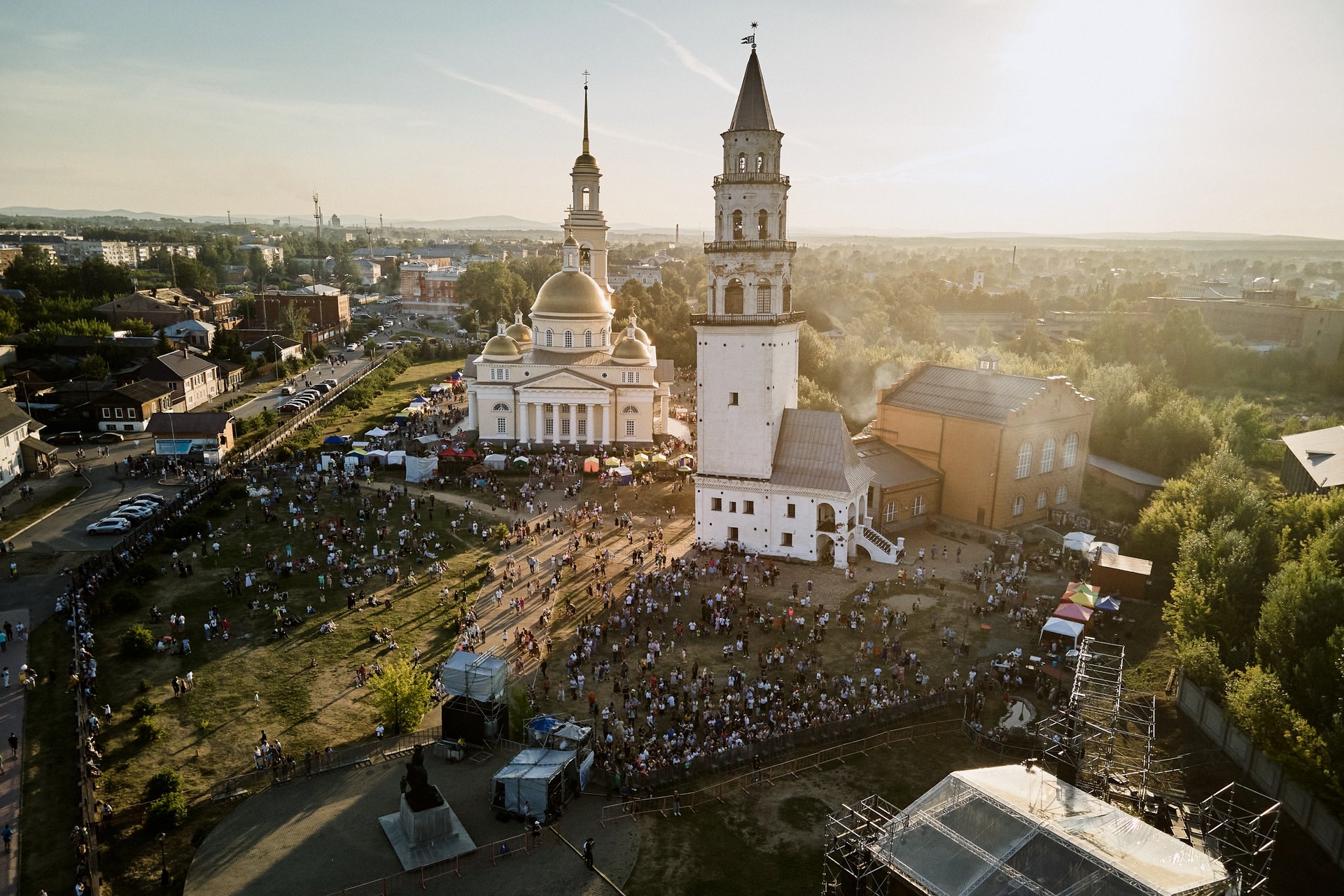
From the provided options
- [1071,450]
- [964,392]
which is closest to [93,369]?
[964,392]

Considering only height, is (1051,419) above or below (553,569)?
above

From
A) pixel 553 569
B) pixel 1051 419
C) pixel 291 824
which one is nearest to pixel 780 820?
pixel 291 824

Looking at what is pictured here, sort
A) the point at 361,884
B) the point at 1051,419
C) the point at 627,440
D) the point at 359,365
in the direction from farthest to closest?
the point at 359,365
the point at 627,440
the point at 1051,419
the point at 361,884

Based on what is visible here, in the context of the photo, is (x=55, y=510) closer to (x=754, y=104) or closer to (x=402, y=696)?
(x=402, y=696)

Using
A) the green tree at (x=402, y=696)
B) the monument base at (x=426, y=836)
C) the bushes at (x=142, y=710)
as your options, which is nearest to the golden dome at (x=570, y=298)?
the green tree at (x=402, y=696)

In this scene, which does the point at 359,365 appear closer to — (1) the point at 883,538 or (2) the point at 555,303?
(2) the point at 555,303
